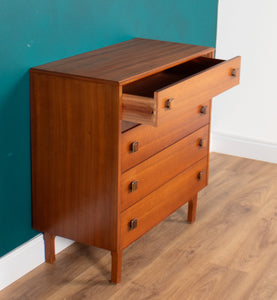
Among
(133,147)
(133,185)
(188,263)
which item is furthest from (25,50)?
(188,263)

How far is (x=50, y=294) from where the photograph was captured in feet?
7.07

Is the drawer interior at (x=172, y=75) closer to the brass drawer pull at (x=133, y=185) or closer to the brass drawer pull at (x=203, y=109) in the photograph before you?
the brass drawer pull at (x=203, y=109)

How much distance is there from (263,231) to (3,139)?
4.29ft

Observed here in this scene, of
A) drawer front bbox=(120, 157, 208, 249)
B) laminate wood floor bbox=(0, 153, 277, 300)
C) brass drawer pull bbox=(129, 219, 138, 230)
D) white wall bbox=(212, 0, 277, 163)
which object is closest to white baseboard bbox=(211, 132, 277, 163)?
white wall bbox=(212, 0, 277, 163)

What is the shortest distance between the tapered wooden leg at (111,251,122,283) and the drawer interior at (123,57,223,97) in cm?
67

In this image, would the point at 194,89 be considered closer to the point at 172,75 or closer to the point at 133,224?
the point at 172,75

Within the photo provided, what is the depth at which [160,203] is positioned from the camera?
234cm

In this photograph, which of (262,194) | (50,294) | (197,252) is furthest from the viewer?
(262,194)

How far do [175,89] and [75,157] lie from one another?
0.45 metres

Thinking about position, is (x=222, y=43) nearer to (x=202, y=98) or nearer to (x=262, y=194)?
(x=262, y=194)

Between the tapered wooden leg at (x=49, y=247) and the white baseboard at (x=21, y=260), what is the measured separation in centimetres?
2

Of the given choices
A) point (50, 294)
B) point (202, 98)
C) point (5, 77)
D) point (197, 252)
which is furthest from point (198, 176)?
point (5, 77)

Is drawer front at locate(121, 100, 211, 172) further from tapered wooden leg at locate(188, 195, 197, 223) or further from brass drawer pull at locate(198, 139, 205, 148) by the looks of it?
tapered wooden leg at locate(188, 195, 197, 223)

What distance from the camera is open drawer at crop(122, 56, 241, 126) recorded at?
6.23 feet
